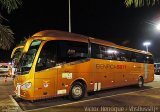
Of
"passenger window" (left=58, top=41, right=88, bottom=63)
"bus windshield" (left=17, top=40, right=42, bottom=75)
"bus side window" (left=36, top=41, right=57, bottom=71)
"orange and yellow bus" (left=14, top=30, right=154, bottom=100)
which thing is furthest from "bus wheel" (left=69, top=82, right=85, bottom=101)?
"bus windshield" (left=17, top=40, right=42, bottom=75)

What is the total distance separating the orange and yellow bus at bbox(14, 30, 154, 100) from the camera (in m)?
10.1

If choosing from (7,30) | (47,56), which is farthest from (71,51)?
(7,30)

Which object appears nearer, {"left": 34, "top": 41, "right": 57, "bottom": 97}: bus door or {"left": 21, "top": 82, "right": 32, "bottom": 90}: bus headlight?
{"left": 21, "top": 82, "right": 32, "bottom": 90}: bus headlight

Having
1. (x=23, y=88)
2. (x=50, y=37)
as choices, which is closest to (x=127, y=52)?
(x=50, y=37)

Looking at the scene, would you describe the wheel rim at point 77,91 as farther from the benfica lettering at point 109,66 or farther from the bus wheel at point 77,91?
the benfica lettering at point 109,66

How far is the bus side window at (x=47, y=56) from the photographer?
33.4ft

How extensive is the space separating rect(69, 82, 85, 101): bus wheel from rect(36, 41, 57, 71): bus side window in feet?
5.75

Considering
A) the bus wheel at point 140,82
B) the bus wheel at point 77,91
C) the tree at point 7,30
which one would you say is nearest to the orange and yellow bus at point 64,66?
the bus wheel at point 77,91

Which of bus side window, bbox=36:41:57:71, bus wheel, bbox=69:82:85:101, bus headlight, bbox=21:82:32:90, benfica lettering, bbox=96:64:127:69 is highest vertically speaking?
bus side window, bbox=36:41:57:71

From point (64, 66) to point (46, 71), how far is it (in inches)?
43.9

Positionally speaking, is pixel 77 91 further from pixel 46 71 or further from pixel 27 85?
pixel 27 85

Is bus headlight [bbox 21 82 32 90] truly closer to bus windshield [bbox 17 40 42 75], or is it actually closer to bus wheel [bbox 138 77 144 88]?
bus windshield [bbox 17 40 42 75]

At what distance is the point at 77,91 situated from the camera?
1170 centimetres

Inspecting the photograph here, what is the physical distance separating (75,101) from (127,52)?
6974mm
